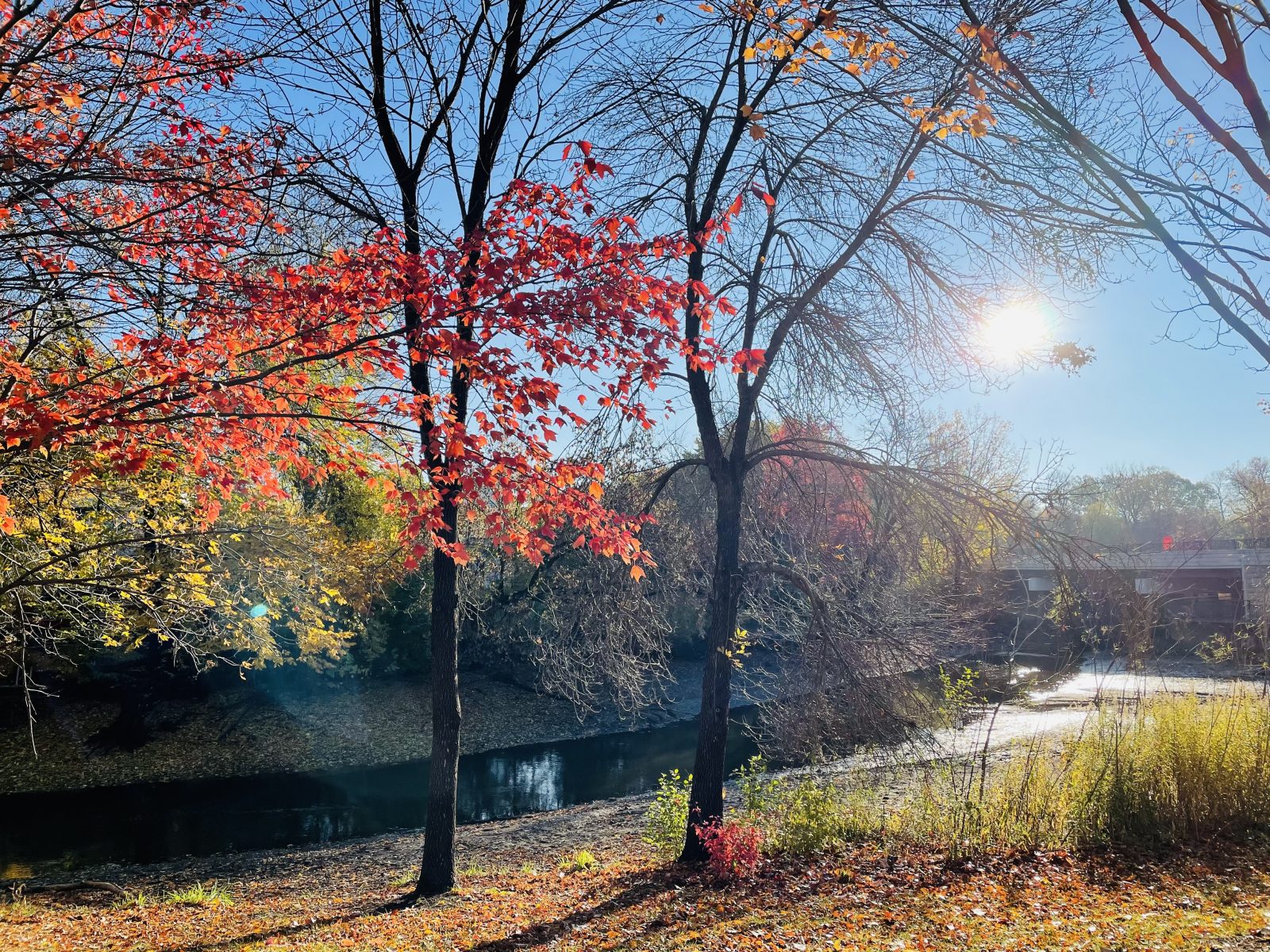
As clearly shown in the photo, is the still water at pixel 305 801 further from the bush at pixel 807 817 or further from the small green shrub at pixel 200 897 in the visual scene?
the bush at pixel 807 817

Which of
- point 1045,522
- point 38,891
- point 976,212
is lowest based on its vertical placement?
point 38,891

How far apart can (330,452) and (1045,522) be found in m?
6.91

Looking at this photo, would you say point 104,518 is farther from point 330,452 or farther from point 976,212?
point 976,212

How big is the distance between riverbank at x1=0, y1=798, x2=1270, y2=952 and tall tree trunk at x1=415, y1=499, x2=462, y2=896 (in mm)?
378

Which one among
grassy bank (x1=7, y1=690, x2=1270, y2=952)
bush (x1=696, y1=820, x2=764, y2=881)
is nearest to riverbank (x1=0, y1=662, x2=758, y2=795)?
grassy bank (x1=7, y1=690, x2=1270, y2=952)

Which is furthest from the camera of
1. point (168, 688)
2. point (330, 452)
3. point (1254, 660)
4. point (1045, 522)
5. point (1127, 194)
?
point (168, 688)

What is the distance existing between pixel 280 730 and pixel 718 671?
1864 centimetres

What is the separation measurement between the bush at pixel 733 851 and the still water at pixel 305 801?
9339 mm

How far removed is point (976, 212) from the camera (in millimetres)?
8797

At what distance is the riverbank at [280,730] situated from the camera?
19.9m

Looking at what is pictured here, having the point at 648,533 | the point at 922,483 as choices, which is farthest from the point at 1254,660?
the point at 648,533

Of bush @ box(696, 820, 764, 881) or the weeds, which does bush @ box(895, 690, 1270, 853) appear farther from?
bush @ box(696, 820, 764, 881)

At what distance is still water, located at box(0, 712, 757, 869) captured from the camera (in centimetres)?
1463

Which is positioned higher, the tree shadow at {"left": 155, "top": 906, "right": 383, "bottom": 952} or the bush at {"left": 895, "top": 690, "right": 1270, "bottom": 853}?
the bush at {"left": 895, "top": 690, "right": 1270, "bottom": 853}
